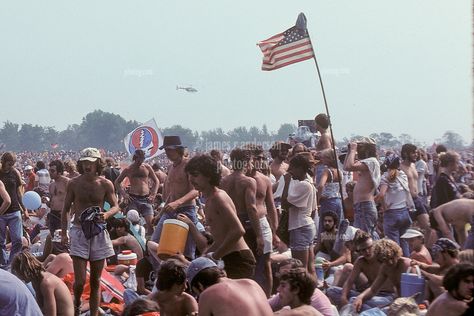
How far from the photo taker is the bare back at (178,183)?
8133mm

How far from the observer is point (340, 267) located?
8.02m

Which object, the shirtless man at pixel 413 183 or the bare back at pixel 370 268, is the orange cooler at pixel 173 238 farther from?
the shirtless man at pixel 413 183

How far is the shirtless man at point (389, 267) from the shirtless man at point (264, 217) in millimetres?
840

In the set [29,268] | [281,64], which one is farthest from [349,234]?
[281,64]

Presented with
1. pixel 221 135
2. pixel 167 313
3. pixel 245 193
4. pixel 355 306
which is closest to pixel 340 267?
pixel 355 306

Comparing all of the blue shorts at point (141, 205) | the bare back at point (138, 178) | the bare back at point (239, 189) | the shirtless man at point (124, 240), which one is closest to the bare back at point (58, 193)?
the bare back at point (138, 178)

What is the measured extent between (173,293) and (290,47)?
21.2 ft

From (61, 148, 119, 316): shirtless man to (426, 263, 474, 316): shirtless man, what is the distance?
330cm

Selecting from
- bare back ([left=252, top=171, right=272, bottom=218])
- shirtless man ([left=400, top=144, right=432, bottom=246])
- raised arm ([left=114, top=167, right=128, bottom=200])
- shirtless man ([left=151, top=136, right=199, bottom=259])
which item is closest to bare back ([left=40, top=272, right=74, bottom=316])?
shirtless man ([left=151, top=136, right=199, bottom=259])

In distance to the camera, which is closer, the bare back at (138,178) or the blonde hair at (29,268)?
the blonde hair at (29,268)

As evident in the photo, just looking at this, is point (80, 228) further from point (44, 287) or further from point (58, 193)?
point (58, 193)

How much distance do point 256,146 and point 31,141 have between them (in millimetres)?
155997

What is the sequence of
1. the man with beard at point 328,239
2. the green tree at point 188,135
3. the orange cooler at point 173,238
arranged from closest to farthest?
1. the orange cooler at point 173,238
2. the man with beard at point 328,239
3. the green tree at point 188,135

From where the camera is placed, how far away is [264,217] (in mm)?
7367
